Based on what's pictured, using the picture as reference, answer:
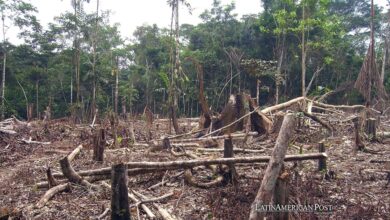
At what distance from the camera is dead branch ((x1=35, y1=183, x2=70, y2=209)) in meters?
4.86

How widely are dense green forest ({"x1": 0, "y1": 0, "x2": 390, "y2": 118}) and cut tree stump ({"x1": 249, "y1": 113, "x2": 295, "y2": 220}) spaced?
1995 cm

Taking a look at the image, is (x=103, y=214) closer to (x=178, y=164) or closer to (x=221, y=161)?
(x=178, y=164)

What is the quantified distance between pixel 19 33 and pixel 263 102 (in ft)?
75.5

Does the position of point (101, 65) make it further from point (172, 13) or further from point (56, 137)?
point (56, 137)

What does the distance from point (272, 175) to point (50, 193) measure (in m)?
3.76

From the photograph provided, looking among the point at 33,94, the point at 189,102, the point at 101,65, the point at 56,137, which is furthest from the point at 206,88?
the point at 56,137

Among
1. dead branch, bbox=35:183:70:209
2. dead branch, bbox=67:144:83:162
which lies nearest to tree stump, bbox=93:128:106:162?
dead branch, bbox=67:144:83:162

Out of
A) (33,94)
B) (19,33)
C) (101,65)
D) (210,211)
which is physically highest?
(19,33)

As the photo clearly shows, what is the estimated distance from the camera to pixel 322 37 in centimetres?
2381

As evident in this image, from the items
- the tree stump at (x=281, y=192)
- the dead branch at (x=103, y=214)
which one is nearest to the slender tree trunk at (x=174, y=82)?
the dead branch at (x=103, y=214)

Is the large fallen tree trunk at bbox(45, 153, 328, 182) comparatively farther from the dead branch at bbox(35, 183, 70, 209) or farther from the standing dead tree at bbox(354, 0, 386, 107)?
the standing dead tree at bbox(354, 0, 386, 107)

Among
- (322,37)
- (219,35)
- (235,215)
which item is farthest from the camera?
(219,35)

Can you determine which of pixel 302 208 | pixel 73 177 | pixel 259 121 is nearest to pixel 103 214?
pixel 73 177

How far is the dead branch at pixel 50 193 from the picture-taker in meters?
4.86
